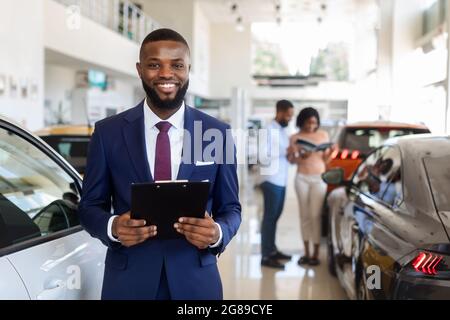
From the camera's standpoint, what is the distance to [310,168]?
4941mm

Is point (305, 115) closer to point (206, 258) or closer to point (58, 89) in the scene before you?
point (206, 258)

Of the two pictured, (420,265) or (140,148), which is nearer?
(140,148)

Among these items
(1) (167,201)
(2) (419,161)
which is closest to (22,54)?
(2) (419,161)

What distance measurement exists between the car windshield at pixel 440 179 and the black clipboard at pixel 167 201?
1255 millimetres

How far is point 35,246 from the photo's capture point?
174 centimetres

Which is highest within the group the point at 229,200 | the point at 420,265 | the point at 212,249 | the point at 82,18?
the point at 82,18

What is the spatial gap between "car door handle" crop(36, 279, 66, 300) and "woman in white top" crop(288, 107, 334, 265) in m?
3.31

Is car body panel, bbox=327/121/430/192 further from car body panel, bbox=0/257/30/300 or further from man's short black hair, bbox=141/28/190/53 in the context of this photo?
car body panel, bbox=0/257/30/300

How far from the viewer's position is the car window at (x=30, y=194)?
1870mm

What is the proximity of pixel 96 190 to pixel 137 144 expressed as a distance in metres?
0.18

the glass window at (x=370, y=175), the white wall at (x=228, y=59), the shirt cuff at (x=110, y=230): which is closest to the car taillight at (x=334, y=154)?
the glass window at (x=370, y=175)
